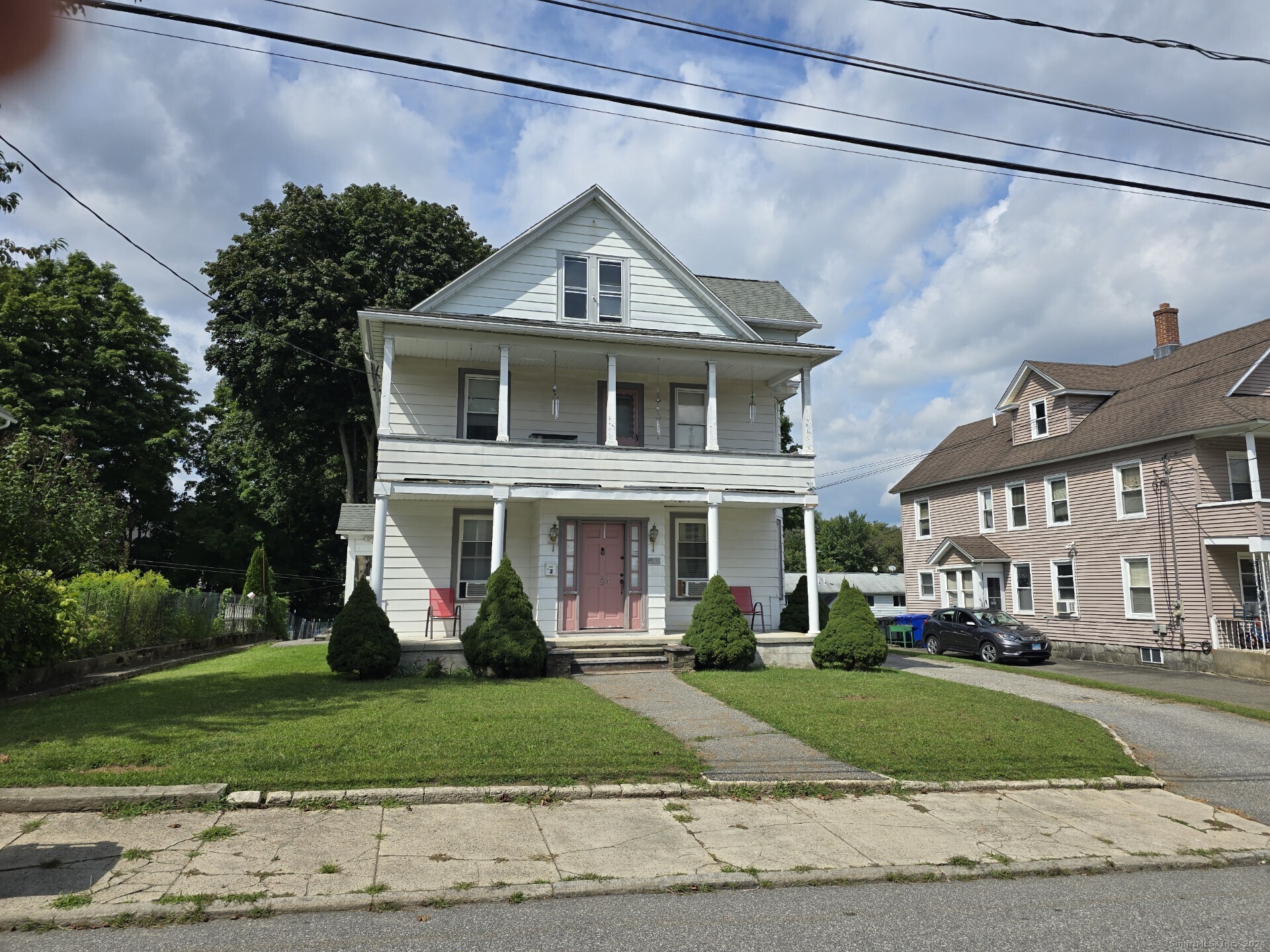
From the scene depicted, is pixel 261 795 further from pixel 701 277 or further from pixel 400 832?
pixel 701 277

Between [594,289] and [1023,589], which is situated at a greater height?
[594,289]

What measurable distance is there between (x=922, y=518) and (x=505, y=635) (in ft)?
88.6

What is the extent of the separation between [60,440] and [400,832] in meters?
15.5

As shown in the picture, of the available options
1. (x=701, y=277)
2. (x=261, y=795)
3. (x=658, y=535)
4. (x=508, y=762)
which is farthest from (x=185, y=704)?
(x=701, y=277)

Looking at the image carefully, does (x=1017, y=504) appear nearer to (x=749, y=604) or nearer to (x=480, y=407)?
(x=749, y=604)

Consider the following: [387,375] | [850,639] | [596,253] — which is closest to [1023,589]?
[850,639]

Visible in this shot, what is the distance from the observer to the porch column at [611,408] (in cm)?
1636

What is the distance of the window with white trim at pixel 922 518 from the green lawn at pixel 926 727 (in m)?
22.4

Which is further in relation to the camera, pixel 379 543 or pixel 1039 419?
pixel 1039 419

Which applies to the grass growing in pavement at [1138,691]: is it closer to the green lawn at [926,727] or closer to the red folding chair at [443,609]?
the green lawn at [926,727]

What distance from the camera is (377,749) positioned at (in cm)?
792

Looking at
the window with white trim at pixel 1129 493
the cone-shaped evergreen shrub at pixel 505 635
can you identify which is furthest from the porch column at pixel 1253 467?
the cone-shaped evergreen shrub at pixel 505 635

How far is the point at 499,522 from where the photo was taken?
1534 centimetres

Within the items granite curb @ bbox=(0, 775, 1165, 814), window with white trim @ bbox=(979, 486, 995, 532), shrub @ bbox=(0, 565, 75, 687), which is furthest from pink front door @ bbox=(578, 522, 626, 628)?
window with white trim @ bbox=(979, 486, 995, 532)
